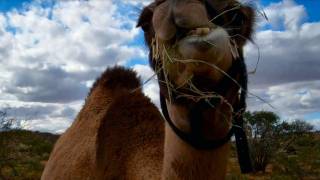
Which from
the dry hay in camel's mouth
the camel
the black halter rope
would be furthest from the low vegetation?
the dry hay in camel's mouth

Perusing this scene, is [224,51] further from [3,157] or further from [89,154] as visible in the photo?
[3,157]

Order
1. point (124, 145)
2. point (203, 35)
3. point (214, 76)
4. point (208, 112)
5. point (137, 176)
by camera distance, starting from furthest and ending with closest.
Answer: point (124, 145), point (137, 176), point (208, 112), point (214, 76), point (203, 35)

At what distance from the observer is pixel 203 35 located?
2824mm

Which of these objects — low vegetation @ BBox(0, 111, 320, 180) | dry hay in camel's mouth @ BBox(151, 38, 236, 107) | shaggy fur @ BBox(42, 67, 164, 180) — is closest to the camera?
dry hay in camel's mouth @ BBox(151, 38, 236, 107)

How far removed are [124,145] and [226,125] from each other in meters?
1.73

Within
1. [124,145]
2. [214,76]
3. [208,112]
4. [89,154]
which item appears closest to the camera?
[214,76]

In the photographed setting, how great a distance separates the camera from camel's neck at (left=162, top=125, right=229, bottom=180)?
3.51m

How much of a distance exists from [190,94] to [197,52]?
18.1 inches

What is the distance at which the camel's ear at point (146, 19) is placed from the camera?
11.7ft

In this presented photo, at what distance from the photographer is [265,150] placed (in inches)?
838

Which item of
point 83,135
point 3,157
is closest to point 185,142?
point 83,135

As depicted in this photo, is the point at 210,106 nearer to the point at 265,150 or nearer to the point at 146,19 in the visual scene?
the point at 146,19

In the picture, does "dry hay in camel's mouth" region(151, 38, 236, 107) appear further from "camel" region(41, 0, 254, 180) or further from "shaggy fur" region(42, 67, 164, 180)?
"shaggy fur" region(42, 67, 164, 180)

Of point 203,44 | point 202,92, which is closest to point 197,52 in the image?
point 203,44
